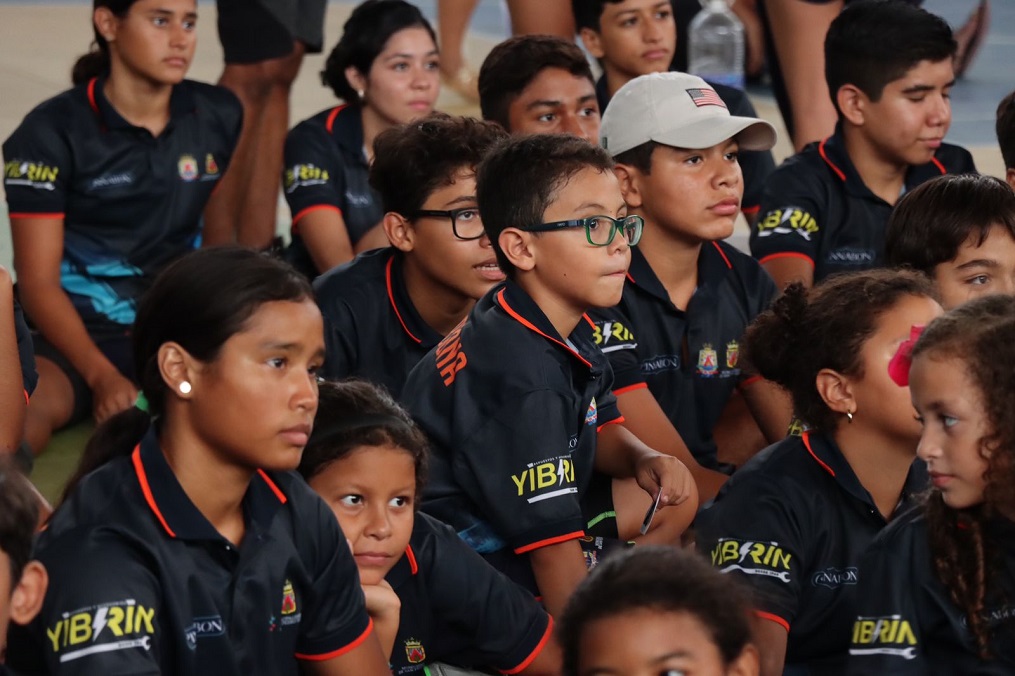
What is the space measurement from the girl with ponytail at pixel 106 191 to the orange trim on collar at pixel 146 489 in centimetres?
159

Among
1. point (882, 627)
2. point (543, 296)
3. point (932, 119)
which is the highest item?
point (932, 119)

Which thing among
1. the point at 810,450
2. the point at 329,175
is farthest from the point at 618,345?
the point at 329,175

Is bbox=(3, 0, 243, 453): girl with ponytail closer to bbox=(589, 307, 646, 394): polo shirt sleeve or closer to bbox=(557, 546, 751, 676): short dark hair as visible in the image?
bbox=(589, 307, 646, 394): polo shirt sleeve

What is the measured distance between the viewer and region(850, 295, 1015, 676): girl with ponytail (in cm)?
208

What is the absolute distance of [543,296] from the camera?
2744 mm

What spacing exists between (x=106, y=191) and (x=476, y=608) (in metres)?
1.93

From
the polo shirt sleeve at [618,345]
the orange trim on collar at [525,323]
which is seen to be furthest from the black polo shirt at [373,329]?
the orange trim on collar at [525,323]

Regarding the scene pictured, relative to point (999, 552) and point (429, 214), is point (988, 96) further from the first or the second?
point (999, 552)

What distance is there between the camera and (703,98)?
3.40m

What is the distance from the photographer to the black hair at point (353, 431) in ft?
7.79

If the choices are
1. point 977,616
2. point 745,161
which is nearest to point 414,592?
point 977,616

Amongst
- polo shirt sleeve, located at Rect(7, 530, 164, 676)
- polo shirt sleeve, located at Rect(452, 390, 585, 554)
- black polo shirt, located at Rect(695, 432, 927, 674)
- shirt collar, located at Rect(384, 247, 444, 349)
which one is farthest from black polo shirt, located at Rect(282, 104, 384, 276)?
polo shirt sleeve, located at Rect(7, 530, 164, 676)

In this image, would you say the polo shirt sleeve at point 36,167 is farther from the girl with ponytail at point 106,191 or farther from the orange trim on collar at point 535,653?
the orange trim on collar at point 535,653

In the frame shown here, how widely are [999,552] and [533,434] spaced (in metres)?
0.77
